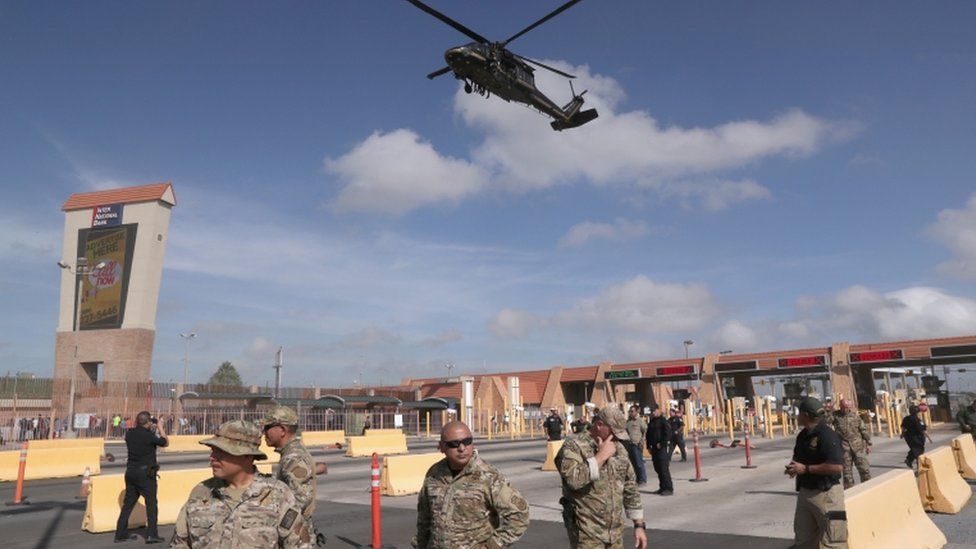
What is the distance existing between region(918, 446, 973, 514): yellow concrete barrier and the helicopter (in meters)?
11.2

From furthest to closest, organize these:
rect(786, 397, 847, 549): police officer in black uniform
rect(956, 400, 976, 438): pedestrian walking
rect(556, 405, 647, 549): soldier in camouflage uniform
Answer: rect(956, 400, 976, 438): pedestrian walking < rect(786, 397, 847, 549): police officer in black uniform < rect(556, 405, 647, 549): soldier in camouflage uniform

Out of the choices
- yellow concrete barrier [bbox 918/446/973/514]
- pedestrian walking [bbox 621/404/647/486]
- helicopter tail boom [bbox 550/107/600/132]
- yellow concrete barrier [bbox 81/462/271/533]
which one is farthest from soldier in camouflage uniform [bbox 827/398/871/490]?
helicopter tail boom [bbox 550/107/600/132]

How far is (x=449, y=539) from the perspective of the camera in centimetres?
401

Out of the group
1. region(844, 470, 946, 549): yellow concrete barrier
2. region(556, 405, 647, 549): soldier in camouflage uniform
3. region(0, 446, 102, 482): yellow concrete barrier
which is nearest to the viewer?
region(556, 405, 647, 549): soldier in camouflage uniform

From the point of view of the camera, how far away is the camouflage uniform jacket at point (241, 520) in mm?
3127

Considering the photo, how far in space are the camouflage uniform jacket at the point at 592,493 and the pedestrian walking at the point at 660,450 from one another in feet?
31.8

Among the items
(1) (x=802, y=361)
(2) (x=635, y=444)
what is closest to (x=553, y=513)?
(2) (x=635, y=444)

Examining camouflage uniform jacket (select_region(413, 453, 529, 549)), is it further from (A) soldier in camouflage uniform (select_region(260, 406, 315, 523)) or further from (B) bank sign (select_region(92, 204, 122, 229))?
(B) bank sign (select_region(92, 204, 122, 229))

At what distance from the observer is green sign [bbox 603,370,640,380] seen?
5631 centimetres

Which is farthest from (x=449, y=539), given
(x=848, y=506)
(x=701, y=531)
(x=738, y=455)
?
(x=738, y=455)

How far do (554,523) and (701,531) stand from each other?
2219 millimetres

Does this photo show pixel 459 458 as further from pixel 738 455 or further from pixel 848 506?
pixel 738 455

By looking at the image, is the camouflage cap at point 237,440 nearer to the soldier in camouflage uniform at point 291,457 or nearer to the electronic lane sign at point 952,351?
the soldier in camouflage uniform at point 291,457

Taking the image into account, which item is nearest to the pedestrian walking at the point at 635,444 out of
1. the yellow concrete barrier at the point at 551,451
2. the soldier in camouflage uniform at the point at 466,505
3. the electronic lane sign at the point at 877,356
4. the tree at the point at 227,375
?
the yellow concrete barrier at the point at 551,451
